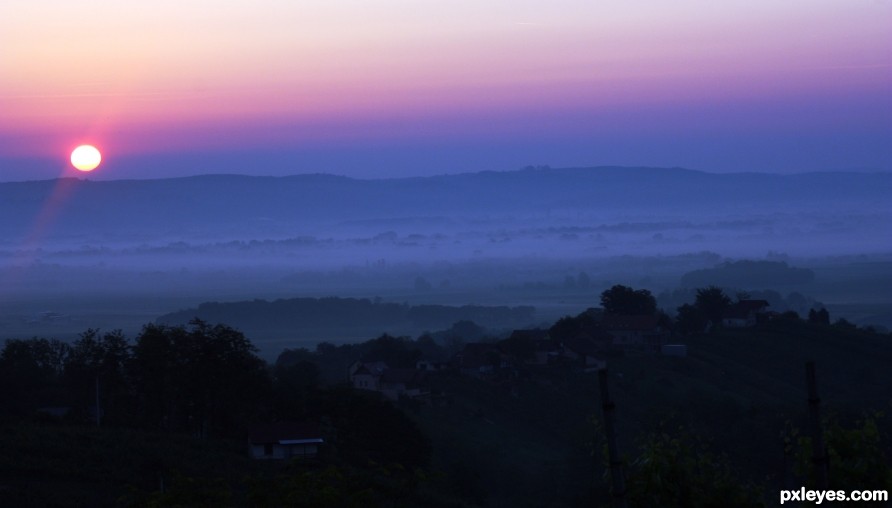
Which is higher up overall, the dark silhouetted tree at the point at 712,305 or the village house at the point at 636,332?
the dark silhouetted tree at the point at 712,305

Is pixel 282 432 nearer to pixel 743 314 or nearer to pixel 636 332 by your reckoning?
pixel 636 332

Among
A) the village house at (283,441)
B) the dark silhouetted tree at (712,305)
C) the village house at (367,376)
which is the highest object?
the dark silhouetted tree at (712,305)

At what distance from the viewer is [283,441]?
73.9 ft

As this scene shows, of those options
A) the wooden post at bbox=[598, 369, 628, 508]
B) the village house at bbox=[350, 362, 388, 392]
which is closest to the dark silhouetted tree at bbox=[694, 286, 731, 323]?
the village house at bbox=[350, 362, 388, 392]

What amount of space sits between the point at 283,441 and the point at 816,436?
1605 centimetres

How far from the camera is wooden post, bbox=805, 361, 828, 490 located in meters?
7.70

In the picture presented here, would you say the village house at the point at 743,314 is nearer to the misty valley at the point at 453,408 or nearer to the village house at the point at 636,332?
the misty valley at the point at 453,408

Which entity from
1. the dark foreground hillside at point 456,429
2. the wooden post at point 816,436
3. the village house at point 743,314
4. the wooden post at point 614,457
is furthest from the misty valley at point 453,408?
the wooden post at point 614,457

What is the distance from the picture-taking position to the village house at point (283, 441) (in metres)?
22.5

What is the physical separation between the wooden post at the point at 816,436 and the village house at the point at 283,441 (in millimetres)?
15361

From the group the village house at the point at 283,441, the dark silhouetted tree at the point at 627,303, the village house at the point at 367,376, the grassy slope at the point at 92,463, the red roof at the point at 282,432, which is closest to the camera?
the grassy slope at the point at 92,463

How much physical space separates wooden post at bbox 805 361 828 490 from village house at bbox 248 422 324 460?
1536 cm

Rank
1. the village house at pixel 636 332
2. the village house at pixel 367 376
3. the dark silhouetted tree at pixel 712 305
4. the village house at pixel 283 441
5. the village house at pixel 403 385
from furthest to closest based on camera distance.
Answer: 1. the dark silhouetted tree at pixel 712 305
2. the village house at pixel 636 332
3. the village house at pixel 367 376
4. the village house at pixel 403 385
5. the village house at pixel 283 441

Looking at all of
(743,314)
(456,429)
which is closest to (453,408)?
(456,429)
